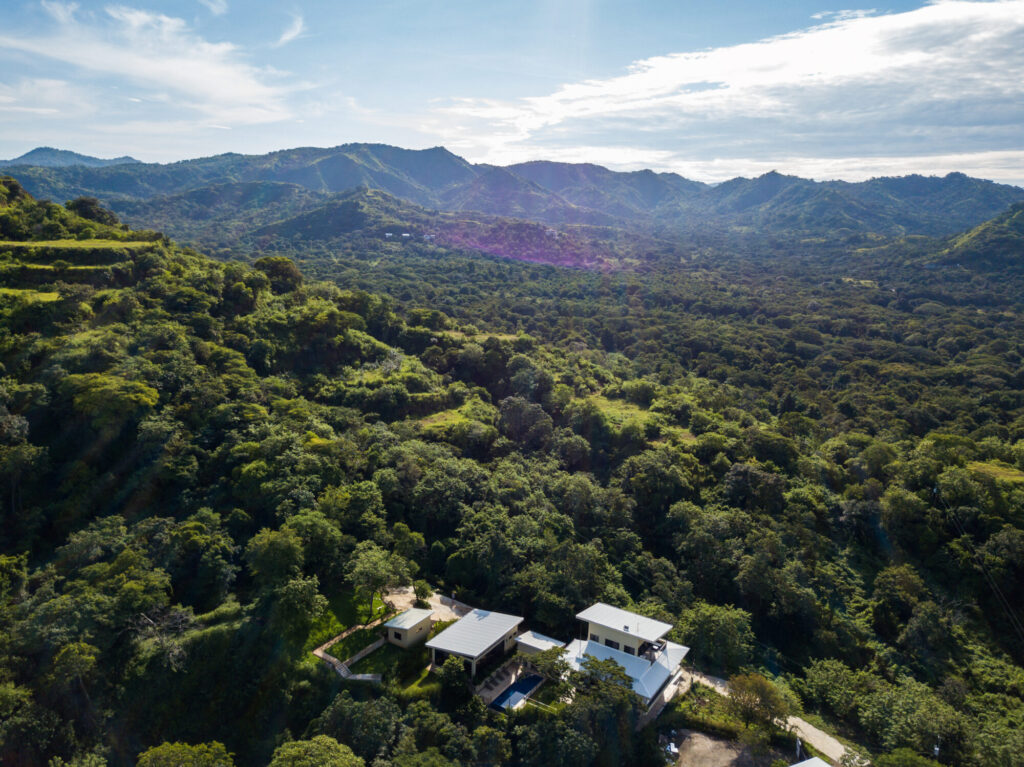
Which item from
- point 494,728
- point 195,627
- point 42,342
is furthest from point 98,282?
point 494,728

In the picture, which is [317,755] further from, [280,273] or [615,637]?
[280,273]

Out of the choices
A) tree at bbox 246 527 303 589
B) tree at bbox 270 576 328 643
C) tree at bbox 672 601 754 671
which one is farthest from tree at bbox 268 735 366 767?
tree at bbox 672 601 754 671

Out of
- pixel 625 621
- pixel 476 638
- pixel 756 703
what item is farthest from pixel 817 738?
pixel 476 638

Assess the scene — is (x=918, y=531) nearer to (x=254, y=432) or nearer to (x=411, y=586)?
(x=411, y=586)

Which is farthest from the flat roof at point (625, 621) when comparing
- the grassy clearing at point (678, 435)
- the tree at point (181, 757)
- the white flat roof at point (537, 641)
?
the grassy clearing at point (678, 435)

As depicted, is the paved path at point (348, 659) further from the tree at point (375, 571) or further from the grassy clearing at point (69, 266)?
the grassy clearing at point (69, 266)

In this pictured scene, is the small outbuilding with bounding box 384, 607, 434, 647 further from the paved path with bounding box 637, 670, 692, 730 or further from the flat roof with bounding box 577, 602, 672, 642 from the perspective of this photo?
the paved path with bounding box 637, 670, 692, 730
